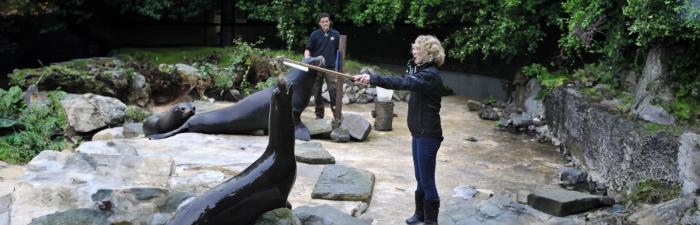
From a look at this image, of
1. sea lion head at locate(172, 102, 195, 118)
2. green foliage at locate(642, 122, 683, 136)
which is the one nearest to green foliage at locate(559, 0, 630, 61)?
green foliage at locate(642, 122, 683, 136)

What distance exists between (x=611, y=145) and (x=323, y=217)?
3.39 m

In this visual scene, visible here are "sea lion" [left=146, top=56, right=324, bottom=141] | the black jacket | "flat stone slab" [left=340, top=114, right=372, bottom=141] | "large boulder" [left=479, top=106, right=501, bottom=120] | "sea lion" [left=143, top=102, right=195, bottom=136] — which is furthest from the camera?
"large boulder" [left=479, top=106, right=501, bottom=120]

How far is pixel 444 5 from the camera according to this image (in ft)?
41.7

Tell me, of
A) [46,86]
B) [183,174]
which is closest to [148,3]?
[46,86]

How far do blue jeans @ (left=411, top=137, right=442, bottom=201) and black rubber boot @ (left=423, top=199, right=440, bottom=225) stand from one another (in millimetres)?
37

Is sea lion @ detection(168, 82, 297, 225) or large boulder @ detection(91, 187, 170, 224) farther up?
sea lion @ detection(168, 82, 297, 225)

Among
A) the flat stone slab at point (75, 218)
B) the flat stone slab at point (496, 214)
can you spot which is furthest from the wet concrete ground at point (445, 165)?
the flat stone slab at point (75, 218)

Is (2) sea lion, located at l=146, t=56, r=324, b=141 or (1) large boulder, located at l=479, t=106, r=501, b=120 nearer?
(2) sea lion, located at l=146, t=56, r=324, b=141

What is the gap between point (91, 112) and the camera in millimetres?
9758

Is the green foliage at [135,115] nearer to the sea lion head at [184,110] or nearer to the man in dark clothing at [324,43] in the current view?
the sea lion head at [184,110]

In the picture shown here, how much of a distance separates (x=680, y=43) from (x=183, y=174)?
5.04 metres

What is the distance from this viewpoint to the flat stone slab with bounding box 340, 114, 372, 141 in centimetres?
878

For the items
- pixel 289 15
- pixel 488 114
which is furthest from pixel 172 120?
pixel 289 15

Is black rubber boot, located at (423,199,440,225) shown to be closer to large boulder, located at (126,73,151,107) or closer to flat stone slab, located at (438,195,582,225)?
flat stone slab, located at (438,195,582,225)
